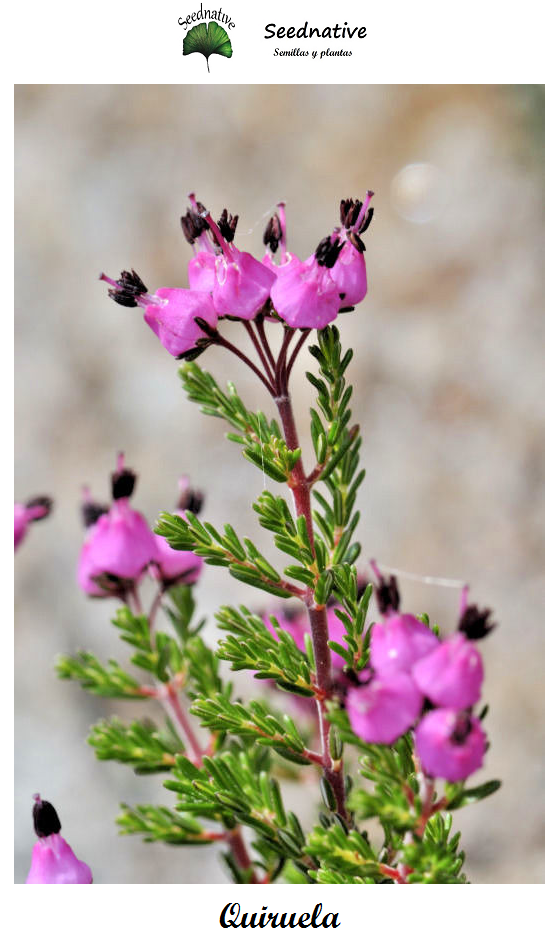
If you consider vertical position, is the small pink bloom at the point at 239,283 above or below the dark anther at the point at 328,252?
below

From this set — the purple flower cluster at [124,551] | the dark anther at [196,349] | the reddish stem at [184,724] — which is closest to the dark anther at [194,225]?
the dark anther at [196,349]

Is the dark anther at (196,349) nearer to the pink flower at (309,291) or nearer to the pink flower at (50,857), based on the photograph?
the pink flower at (309,291)

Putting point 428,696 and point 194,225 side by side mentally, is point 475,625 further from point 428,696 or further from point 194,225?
point 194,225

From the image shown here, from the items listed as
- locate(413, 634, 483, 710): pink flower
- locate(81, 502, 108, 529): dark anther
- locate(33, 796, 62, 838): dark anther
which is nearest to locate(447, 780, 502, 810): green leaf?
locate(413, 634, 483, 710): pink flower

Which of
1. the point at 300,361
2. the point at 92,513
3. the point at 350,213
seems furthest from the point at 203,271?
the point at 300,361
